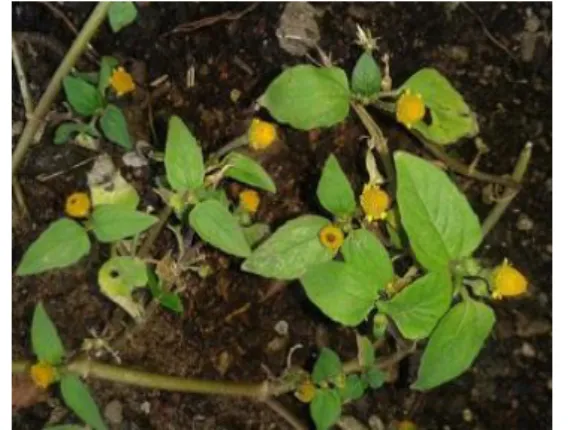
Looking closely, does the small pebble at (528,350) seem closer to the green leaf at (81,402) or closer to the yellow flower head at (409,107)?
the yellow flower head at (409,107)

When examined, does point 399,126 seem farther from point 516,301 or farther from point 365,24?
point 516,301

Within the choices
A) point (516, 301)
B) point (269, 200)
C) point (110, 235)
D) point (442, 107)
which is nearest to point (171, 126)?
point (110, 235)

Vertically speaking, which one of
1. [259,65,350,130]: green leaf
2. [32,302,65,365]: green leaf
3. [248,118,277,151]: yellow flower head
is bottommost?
[32,302,65,365]: green leaf

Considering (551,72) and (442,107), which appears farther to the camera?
(551,72)

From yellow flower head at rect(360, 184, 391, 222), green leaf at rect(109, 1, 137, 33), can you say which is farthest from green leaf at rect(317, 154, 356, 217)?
green leaf at rect(109, 1, 137, 33)

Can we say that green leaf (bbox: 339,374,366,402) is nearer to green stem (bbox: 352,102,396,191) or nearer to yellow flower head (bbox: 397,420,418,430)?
yellow flower head (bbox: 397,420,418,430)

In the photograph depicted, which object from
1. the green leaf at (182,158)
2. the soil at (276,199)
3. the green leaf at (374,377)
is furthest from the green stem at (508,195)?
the green leaf at (182,158)
